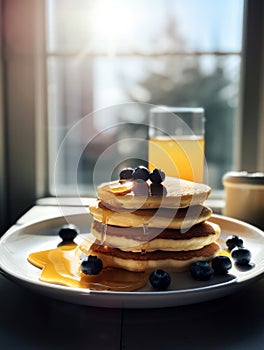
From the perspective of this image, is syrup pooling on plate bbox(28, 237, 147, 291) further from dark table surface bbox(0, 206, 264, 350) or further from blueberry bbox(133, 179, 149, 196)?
blueberry bbox(133, 179, 149, 196)

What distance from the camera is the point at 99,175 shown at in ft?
5.32

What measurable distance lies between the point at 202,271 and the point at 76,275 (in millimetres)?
206

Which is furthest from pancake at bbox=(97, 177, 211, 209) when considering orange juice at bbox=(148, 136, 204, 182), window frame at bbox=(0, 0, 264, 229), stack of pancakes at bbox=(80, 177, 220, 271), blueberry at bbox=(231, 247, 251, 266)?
window frame at bbox=(0, 0, 264, 229)

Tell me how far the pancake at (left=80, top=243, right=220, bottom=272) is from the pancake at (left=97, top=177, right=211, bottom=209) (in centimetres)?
→ 8

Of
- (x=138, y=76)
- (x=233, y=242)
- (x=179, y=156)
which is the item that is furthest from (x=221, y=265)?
(x=138, y=76)

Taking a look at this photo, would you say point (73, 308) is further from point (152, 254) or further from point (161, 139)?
point (161, 139)

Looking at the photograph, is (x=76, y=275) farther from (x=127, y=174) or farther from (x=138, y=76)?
(x=138, y=76)

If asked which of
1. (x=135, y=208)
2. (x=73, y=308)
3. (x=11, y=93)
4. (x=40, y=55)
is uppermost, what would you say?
(x=40, y=55)

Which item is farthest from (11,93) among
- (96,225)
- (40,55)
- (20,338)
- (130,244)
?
(20,338)

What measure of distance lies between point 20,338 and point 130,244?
0.82 ft

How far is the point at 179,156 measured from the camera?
1.27 m

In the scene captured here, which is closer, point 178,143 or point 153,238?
point 153,238

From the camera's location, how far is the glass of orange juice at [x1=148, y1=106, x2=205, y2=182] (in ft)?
4.20

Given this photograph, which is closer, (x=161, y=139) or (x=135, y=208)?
(x=135, y=208)
